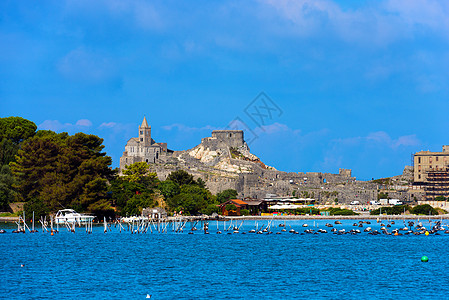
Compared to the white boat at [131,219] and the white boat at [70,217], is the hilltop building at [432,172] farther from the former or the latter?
the white boat at [70,217]

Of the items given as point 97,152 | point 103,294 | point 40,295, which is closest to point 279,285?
point 103,294

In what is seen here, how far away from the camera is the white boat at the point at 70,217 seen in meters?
70.1

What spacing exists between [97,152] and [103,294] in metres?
50.5

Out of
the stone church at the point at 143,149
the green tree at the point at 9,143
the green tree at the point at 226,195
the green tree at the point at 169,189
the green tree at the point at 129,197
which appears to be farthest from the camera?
the stone church at the point at 143,149

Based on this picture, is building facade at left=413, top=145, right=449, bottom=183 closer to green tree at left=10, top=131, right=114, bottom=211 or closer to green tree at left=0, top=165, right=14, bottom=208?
green tree at left=10, top=131, right=114, bottom=211

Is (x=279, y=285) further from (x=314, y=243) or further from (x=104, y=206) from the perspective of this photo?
(x=104, y=206)

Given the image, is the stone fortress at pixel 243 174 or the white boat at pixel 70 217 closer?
Answer: the white boat at pixel 70 217

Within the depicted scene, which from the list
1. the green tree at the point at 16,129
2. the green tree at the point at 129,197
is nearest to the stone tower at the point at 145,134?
the green tree at the point at 16,129

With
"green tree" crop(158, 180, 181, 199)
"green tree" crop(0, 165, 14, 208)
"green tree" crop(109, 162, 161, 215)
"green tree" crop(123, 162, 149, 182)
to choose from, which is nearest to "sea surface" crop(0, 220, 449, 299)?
"green tree" crop(0, 165, 14, 208)

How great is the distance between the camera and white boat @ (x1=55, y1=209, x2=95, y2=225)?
70.1 m

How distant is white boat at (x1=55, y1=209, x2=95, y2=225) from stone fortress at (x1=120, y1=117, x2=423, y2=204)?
43.8 m

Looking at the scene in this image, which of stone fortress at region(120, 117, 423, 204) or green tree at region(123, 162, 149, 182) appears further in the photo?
stone fortress at region(120, 117, 423, 204)

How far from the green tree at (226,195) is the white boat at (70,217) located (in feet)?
113

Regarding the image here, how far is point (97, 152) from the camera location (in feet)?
264
